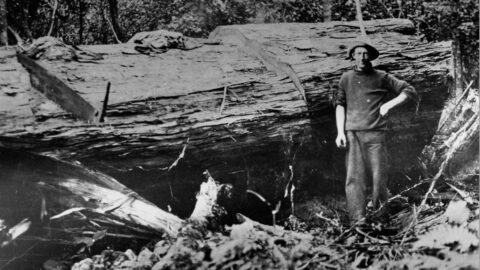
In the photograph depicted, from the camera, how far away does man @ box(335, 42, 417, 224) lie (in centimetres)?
342

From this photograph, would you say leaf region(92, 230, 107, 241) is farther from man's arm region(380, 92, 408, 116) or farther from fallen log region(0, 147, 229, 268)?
man's arm region(380, 92, 408, 116)

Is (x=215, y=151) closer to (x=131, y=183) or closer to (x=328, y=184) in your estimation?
(x=131, y=183)

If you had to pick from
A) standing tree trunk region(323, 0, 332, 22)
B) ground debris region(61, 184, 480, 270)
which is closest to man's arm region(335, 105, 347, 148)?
ground debris region(61, 184, 480, 270)

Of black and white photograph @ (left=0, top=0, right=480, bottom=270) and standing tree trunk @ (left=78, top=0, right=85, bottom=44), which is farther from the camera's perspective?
standing tree trunk @ (left=78, top=0, right=85, bottom=44)

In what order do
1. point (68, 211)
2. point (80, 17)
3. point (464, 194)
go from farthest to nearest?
1. point (80, 17)
2. point (464, 194)
3. point (68, 211)

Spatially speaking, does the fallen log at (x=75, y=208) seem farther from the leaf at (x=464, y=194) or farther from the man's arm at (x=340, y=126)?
the leaf at (x=464, y=194)

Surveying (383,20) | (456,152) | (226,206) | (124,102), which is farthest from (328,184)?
(383,20)

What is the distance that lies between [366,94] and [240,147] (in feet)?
3.31

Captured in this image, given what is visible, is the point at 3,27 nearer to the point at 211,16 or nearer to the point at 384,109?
the point at 211,16

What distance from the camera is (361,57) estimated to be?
358 cm

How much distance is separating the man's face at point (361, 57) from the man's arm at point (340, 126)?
37 cm

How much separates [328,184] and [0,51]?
262cm

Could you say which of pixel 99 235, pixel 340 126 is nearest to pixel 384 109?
pixel 340 126

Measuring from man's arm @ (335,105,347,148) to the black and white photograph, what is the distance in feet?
0.05
